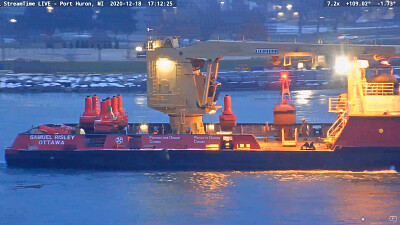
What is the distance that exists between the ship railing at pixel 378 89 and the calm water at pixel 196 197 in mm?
2527

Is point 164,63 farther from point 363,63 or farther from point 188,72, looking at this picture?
point 363,63

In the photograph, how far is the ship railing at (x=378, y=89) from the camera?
27891 mm

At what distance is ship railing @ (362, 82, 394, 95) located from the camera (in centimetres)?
2789

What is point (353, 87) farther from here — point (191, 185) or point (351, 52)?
point (191, 185)

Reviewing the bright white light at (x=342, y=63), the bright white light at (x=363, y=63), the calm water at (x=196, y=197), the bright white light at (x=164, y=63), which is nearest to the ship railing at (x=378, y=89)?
the bright white light at (x=363, y=63)

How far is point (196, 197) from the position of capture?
2484cm

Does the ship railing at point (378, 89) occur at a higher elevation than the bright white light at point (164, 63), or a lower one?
lower

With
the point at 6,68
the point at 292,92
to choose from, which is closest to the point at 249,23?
the point at 292,92

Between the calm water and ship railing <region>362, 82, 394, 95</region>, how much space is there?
2527 mm

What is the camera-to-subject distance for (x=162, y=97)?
29000mm

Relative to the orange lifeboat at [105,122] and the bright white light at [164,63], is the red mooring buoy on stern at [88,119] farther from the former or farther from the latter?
the bright white light at [164,63]

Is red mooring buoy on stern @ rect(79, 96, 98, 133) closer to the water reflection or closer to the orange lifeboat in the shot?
the orange lifeboat

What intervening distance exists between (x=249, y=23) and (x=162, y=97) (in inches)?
1915

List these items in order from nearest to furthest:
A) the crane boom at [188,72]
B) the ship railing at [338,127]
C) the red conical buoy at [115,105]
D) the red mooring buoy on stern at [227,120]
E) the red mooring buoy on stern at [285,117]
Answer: the ship railing at [338,127] → the crane boom at [188,72] → the red mooring buoy on stern at [285,117] → the red mooring buoy on stern at [227,120] → the red conical buoy at [115,105]
